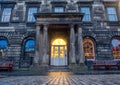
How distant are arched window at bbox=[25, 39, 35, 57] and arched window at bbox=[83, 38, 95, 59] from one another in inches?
243

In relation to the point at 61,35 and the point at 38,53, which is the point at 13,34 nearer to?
the point at 38,53

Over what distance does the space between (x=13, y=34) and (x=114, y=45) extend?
12177 mm

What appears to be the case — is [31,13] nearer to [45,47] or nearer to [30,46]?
[30,46]

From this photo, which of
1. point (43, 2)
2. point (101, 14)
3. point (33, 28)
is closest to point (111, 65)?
point (101, 14)

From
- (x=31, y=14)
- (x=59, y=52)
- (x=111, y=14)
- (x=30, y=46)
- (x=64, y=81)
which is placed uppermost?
(x=31, y=14)

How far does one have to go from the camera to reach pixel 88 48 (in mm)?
A: 15789

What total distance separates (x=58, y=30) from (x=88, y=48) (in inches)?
166

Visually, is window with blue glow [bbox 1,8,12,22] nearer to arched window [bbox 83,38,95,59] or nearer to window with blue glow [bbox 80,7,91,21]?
window with blue glow [bbox 80,7,91,21]

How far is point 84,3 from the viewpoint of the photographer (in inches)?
685

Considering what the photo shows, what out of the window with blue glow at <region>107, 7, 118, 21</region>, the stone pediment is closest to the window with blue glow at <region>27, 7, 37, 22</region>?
the stone pediment

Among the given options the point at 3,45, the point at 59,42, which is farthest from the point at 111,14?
the point at 3,45

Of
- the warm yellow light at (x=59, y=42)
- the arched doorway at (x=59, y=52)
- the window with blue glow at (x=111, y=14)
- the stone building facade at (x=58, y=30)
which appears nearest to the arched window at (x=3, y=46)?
the stone building facade at (x=58, y=30)

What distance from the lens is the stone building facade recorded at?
556 inches

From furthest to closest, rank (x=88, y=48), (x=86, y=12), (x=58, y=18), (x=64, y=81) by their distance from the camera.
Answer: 1. (x=86, y=12)
2. (x=88, y=48)
3. (x=58, y=18)
4. (x=64, y=81)
